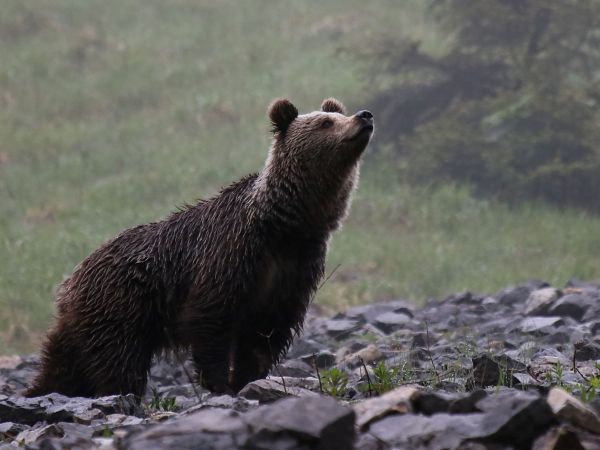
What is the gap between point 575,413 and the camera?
3299mm

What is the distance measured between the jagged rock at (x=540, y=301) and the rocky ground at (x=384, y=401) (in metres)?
0.02

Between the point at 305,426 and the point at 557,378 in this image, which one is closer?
the point at 305,426

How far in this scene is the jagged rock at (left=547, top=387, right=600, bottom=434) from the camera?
3.30m

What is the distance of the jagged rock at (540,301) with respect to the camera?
8422mm

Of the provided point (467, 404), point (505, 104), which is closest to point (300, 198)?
point (467, 404)

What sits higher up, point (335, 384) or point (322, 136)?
point (322, 136)

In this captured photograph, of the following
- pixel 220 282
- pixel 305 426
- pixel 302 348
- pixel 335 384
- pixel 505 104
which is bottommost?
pixel 302 348

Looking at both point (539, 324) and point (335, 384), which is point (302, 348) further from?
point (335, 384)

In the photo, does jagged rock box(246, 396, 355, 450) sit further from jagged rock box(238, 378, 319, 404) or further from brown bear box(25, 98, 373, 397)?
brown bear box(25, 98, 373, 397)

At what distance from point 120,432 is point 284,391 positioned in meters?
1.01

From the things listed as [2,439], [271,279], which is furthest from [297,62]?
[2,439]

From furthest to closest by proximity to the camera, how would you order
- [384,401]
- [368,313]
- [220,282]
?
[368,313], [220,282], [384,401]

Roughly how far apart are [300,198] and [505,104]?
10.4 meters

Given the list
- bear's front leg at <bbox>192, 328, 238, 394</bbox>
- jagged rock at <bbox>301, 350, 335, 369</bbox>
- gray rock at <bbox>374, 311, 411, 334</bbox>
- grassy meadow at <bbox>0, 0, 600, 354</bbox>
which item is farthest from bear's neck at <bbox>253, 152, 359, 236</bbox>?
grassy meadow at <bbox>0, 0, 600, 354</bbox>
